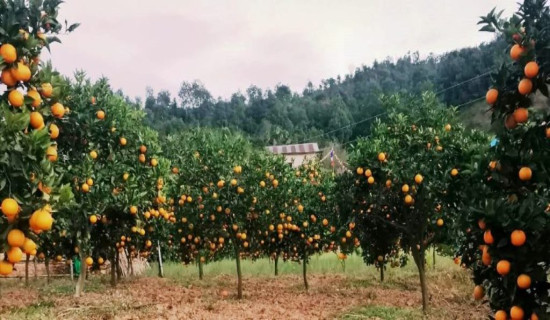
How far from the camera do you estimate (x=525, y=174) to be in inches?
155

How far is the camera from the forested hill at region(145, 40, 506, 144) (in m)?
65.4

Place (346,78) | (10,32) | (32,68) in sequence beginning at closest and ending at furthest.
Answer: (10,32), (32,68), (346,78)

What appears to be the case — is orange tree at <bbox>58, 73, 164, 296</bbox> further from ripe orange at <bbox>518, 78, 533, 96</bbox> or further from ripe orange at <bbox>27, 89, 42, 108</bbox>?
ripe orange at <bbox>518, 78, 533, 96</bbox>

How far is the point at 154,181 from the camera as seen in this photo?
10.7 m

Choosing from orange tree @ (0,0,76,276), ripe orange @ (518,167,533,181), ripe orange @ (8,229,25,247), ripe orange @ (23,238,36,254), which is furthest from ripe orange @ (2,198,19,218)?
ripe orange @ (518,167,533,181)

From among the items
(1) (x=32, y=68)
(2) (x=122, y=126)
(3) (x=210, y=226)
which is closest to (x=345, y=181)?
(3) (x=210, y=226)

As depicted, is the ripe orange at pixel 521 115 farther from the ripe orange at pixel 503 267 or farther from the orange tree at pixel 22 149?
the orange tree at pixel 22 149

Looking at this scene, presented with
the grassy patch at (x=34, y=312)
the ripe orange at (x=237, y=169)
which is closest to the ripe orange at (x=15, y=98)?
the grassy patch at (x=34, y=312)

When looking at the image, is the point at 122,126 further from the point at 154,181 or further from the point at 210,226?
the point at 210,226

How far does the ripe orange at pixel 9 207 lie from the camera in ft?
11.2

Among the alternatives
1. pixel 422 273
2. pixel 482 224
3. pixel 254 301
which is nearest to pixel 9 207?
pixel 482 224

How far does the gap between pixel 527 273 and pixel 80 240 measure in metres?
8.66

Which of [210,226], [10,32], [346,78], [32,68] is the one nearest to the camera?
[10,32]

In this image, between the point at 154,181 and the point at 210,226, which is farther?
the point at 210,226
